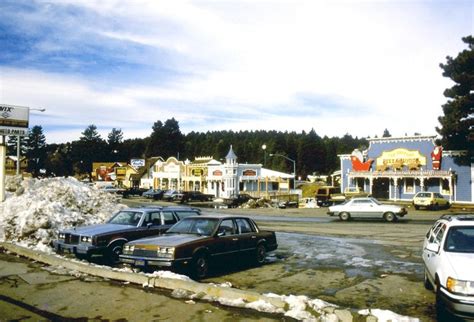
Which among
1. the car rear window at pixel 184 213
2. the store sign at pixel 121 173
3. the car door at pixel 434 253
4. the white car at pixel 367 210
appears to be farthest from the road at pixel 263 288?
the store sign at pixel 121 173

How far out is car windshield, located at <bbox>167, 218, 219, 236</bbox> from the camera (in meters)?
11.1

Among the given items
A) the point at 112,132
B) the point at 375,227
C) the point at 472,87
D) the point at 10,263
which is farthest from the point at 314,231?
the point at 112,132

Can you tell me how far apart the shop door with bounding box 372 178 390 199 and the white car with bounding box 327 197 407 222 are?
23440mm

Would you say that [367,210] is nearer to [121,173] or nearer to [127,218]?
[127,218]

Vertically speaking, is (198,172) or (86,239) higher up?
(198,172)

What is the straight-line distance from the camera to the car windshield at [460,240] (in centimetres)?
760

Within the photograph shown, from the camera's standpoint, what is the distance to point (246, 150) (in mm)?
153750

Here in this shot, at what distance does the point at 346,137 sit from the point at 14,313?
558 ft

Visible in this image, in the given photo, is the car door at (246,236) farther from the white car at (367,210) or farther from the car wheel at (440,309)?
the white car at (367,210)

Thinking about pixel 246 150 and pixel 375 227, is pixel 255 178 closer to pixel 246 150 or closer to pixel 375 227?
pixel 375 227

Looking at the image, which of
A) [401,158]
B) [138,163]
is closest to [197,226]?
[401,158]

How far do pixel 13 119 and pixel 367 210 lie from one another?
2152cm

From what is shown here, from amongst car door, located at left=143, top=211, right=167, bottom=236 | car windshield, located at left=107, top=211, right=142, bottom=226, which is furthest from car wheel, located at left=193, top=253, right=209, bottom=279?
car windshield, located at left=107, top=211, right=142, bottom=226

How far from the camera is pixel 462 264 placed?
685 centimetres
